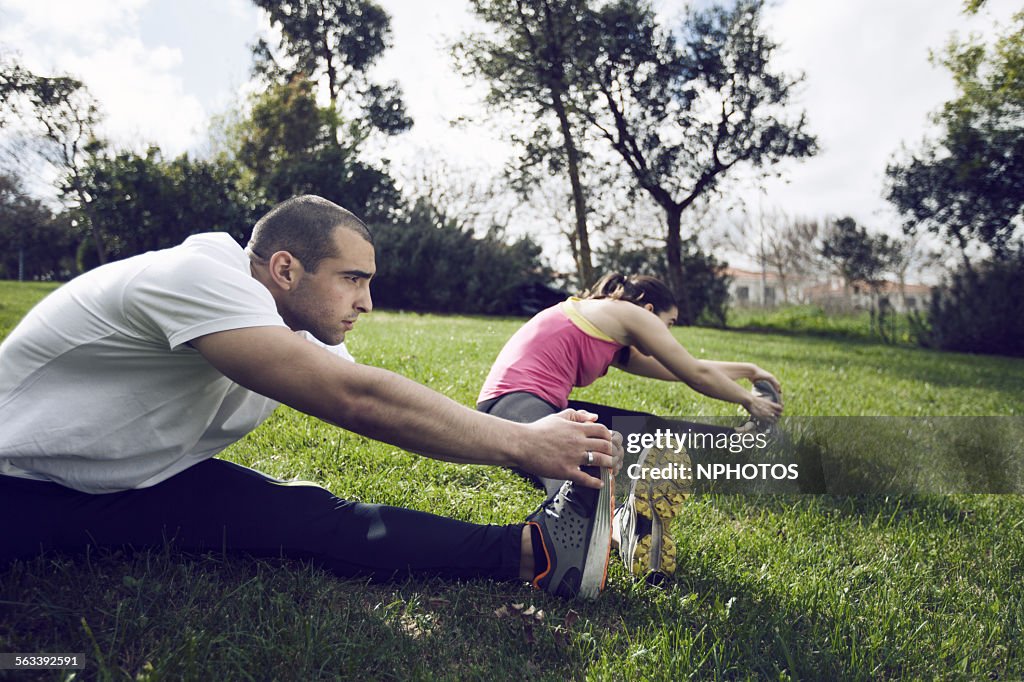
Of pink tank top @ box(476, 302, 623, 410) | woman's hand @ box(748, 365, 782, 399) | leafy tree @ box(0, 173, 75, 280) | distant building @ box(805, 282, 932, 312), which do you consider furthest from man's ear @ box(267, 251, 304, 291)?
distant building @ box(805, 282, 932, 312)

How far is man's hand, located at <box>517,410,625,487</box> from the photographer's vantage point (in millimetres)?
1678

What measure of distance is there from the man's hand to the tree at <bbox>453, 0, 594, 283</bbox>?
709 inches

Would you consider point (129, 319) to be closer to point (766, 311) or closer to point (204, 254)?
point (204, 254)

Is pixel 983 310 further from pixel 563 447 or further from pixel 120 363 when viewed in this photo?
pixel 120 363

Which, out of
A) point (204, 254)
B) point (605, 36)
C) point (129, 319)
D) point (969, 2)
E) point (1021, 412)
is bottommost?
point (1021, 412)

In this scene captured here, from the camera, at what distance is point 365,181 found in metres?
22.0

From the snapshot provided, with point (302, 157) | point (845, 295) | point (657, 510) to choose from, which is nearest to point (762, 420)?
point (657, 510)

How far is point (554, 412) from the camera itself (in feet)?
10.6

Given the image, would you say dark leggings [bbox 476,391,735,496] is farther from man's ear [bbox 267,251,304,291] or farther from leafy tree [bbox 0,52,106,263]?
leafy tree [bbox 0,52,106,263]

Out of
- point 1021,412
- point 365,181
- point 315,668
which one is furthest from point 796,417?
point 365,181

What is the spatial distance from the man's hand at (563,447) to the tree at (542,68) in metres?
18.0

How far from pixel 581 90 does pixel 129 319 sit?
19613 mm

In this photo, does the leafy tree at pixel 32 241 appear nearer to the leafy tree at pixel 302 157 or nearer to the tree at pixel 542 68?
the leafy tree at pixel 302 157

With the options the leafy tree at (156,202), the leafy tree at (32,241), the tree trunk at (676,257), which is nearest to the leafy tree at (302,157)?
the leafy tree at (156,202)
